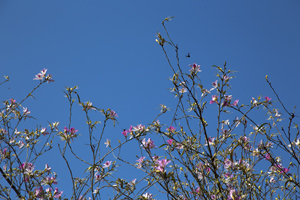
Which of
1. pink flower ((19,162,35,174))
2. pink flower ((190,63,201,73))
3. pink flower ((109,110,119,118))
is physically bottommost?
pink flower ((19,162,35,174))

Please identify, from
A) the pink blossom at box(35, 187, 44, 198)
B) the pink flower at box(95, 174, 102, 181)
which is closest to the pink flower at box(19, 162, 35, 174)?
the pink blossom at box(35, 187, 44, 198)

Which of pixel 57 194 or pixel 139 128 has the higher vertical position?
pixel 139 128

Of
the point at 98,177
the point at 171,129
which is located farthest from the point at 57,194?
the point at 171,129

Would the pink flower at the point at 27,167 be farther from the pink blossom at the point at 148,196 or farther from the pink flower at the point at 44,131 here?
the pink blossom at the point at 148,196

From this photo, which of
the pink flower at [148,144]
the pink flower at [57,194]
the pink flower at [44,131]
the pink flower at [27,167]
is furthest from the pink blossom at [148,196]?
the pink flower at [44,131]

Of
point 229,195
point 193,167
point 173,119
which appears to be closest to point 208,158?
point 193,167

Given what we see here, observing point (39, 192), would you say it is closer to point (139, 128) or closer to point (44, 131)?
point (44, 131)

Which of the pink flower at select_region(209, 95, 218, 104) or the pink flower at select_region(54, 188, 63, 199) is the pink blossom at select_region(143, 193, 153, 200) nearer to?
the pink flower at select_region(54, 188, 63, 199)

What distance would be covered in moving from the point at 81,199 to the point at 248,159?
1.33 m

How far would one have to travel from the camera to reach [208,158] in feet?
6.70

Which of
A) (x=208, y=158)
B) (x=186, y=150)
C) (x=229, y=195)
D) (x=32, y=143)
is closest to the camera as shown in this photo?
(x=229, y=195)

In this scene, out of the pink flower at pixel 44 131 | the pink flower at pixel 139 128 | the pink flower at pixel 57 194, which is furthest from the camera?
the pink flower at pixel 44 131

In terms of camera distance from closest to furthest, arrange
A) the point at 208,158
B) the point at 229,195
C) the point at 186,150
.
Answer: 1. the point at 229,195
2. the point at 208,158
3. the point at 186,150

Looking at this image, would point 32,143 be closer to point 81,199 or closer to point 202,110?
point 81,199
